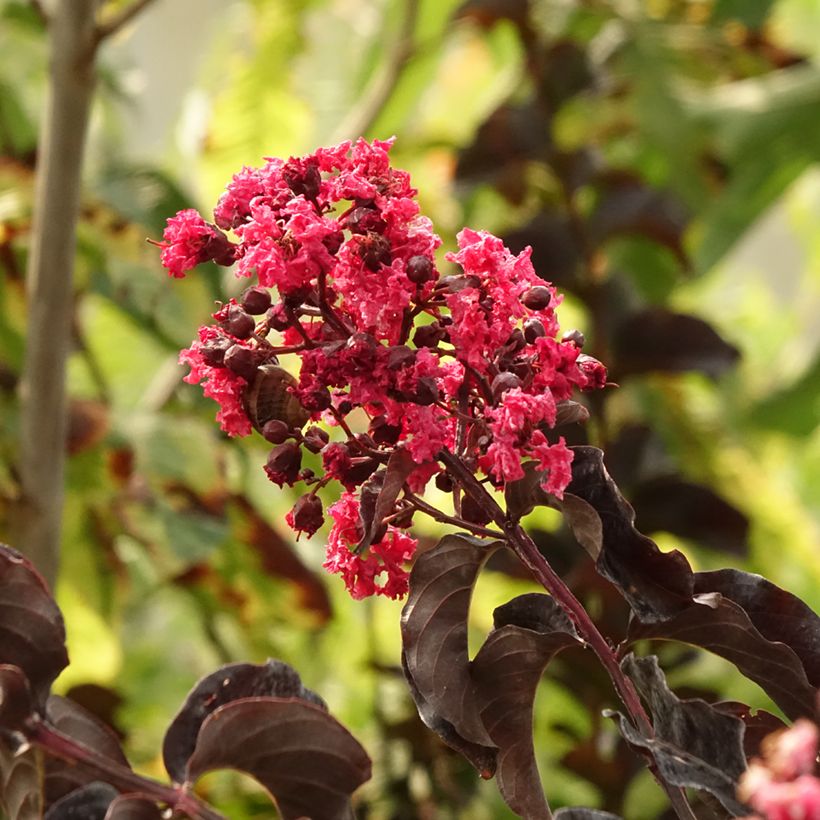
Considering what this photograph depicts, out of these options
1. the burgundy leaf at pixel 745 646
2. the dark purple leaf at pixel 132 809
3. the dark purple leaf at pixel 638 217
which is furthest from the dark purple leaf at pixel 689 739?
the dark purple leaf at pixel 638 217

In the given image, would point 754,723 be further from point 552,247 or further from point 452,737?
point 552,247

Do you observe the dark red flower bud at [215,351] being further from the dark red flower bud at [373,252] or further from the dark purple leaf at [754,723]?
the dark purple leaf at [754,723]

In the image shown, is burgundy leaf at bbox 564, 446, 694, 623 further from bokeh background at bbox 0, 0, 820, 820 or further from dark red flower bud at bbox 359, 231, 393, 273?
bokeh background at bbox 0, 0, 820, 820

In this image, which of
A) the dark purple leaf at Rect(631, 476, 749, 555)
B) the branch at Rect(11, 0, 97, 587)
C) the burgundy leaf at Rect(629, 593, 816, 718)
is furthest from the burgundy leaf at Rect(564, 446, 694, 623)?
the dark purple leaf at Rect(631, 476, 749, 555)

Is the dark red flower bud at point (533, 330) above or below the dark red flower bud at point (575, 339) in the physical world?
above

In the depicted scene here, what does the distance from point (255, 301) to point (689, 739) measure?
0.51 feet

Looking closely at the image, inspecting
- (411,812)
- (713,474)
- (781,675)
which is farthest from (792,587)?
(781,675)

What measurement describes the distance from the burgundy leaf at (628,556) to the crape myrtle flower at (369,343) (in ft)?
0.06

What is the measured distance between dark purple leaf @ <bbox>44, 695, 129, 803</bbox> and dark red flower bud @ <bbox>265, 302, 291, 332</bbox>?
117 mm

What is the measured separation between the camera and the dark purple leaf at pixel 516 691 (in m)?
0.36

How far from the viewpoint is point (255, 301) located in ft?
1.14

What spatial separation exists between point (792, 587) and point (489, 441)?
102 centimetres

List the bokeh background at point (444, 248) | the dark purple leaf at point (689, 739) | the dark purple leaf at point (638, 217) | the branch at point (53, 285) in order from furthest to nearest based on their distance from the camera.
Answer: the dark purple leaf at point (638, 217) < the bokeh background at point (444, 248) < the branch at point (53, 285) < the dark purple leaf at point (689, 739)

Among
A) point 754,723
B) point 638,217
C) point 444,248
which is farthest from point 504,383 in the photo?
point 444,248
